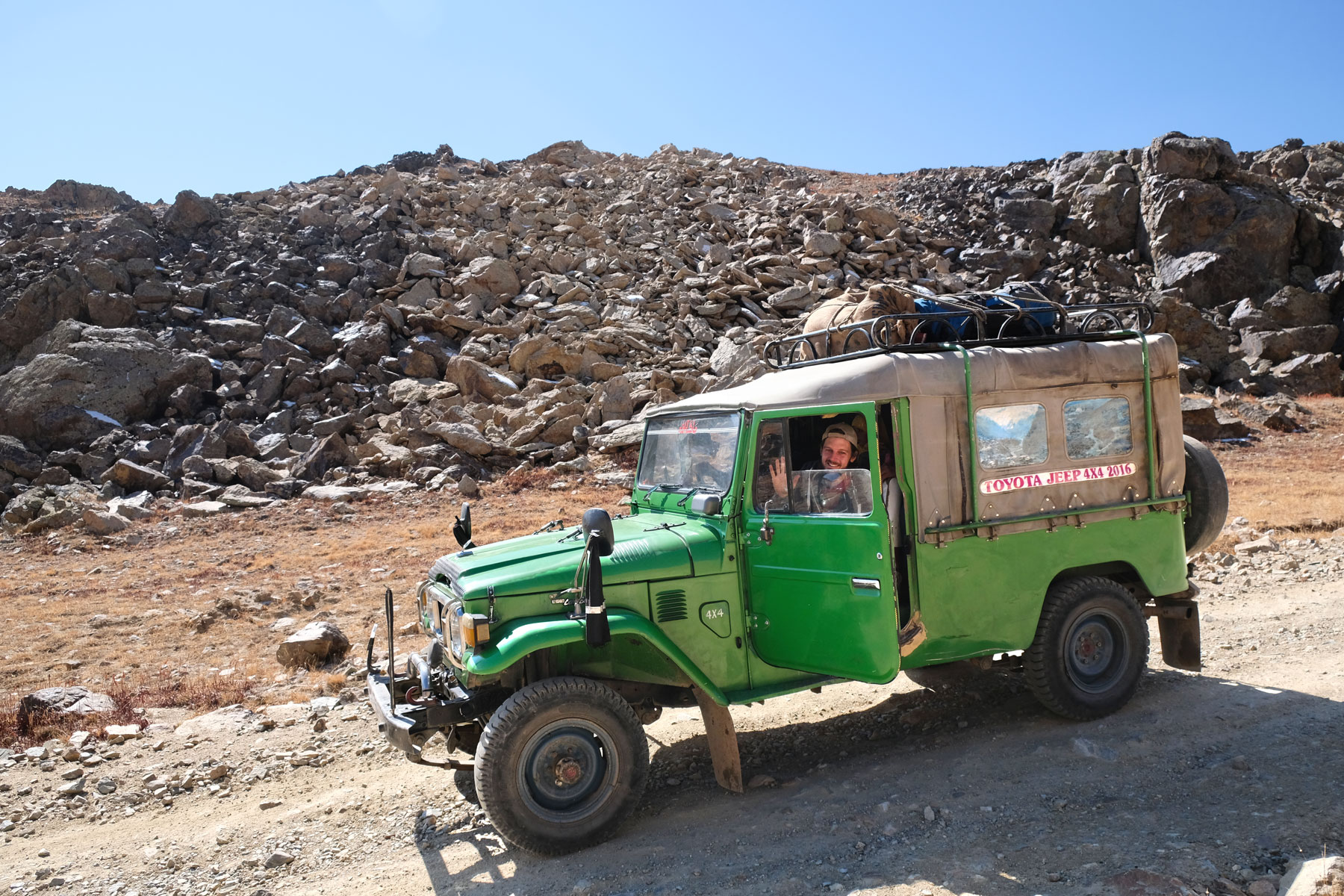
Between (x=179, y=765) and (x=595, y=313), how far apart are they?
22.9 m

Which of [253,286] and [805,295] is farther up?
[253,286]

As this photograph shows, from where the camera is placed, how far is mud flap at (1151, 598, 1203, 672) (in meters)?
6.64

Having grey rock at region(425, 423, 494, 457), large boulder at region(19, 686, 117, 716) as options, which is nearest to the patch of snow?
grey rock at region(425, 423, 494, 457)

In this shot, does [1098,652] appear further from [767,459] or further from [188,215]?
[188,215]

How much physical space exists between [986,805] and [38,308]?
31771 millimetres

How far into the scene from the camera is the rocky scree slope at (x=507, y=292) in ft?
76.2

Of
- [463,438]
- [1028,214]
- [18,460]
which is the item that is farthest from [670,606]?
[1028,214]

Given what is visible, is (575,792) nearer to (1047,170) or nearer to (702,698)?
(702,698)

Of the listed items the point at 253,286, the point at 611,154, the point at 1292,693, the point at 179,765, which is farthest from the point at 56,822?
the point at 611,154

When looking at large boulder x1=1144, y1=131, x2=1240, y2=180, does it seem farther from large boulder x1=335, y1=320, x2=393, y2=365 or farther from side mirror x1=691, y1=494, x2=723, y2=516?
side mirror x1=691, y1=494, x2=723, y2=516

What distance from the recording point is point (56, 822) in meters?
6.03

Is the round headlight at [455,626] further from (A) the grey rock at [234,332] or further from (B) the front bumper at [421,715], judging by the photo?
(A) the grey rock at [234,332]

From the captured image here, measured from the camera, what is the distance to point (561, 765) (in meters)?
4.96

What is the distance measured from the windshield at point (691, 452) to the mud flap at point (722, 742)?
128 cm
